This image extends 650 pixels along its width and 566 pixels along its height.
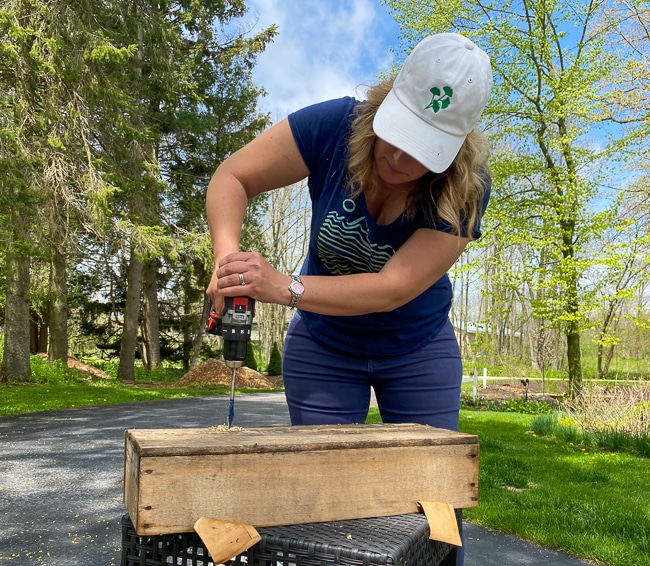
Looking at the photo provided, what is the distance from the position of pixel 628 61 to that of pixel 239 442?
12405 millimetres

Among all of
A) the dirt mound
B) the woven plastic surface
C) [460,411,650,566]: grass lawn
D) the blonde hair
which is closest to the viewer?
the woven plastic surface

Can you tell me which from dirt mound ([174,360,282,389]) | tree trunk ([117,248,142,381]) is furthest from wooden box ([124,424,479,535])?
tree trunk ([117,248,142,381])

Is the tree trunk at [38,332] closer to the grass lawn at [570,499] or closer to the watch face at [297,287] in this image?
the grass lawn at [570,499]

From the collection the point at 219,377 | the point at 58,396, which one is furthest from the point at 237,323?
the point at 219,377

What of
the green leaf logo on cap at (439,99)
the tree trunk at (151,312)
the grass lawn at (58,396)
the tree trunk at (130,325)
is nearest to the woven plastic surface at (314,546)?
the green leaf logo on cap at (439,99)

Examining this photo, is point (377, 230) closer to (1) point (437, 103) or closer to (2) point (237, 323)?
(1) point (437, 103)

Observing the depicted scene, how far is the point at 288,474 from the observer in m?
1.10

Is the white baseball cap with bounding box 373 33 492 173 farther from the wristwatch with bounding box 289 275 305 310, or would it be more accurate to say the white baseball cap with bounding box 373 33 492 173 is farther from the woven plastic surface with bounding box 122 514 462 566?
the woven plastic surface with bounding box 122 514 462 566

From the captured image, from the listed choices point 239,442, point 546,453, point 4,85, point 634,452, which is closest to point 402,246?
point 239,442

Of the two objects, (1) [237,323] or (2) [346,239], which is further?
(2) [346,239]

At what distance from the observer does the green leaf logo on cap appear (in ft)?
4.37

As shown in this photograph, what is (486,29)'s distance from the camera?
11.9m

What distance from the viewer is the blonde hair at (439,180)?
147 centimetres

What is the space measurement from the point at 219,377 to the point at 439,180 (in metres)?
13.7
